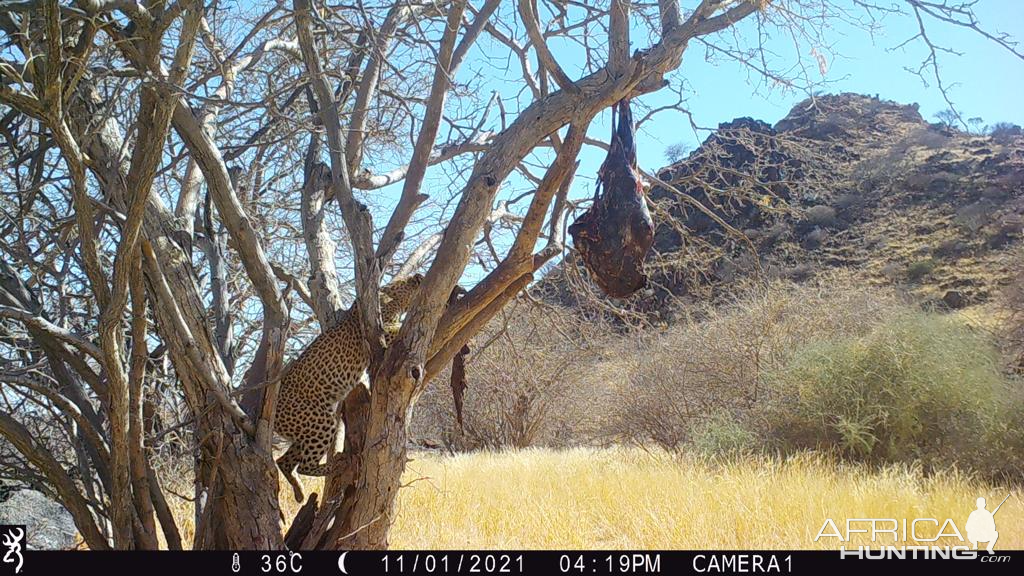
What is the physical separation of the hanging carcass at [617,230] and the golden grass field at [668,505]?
1.54m

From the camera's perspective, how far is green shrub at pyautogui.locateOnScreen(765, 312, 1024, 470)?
8.92m

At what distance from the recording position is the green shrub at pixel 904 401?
892 centimetres

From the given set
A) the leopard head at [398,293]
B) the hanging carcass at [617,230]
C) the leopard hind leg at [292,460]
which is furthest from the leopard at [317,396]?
the hanging carcass at [617,230]

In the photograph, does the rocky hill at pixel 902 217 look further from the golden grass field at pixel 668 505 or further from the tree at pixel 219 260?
the tree at pixel 219 260

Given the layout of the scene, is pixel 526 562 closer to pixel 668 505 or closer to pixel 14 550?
pixel 668 505

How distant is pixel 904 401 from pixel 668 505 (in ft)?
17.0

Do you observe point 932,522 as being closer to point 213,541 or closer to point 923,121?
point 213,541

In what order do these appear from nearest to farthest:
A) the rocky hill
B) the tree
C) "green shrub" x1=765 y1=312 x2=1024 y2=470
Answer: the tree < "green shrub" x1=765 y1=312 x2=1024 y2=470 < the rocky hill

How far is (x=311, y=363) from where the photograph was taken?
4.21 metres

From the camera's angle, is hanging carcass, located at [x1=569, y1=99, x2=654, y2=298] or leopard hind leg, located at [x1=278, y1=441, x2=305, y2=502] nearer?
hanging carcass, located at [x1=569, y1=99, x2=654, y2=298]

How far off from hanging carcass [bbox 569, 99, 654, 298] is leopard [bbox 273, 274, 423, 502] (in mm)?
1358
